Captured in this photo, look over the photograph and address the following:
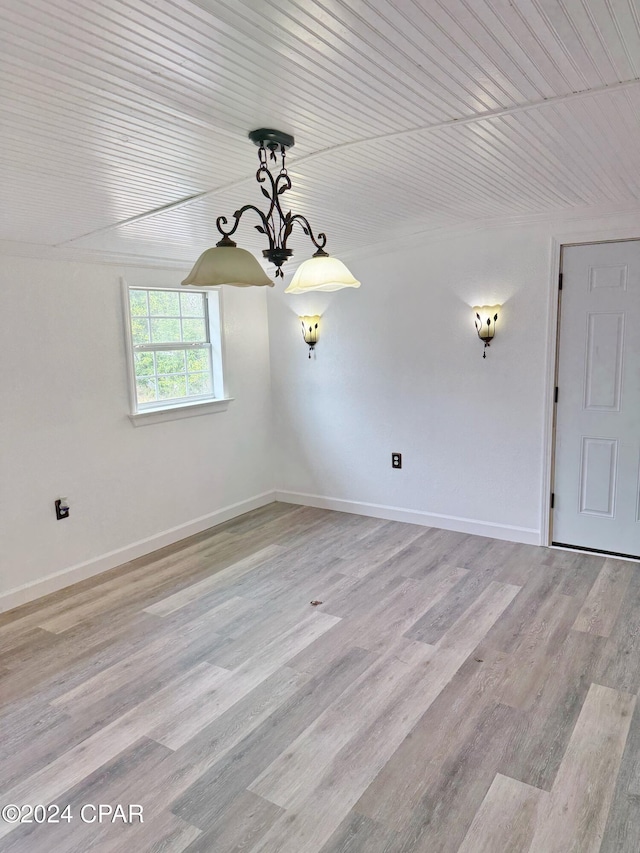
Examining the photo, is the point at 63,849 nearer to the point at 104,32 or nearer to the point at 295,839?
the point at 295,839

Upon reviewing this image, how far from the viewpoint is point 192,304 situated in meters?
4.86

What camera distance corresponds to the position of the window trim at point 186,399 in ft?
13.8

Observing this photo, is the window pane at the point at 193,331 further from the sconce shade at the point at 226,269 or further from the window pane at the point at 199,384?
the sconce shade at the point at 226,269

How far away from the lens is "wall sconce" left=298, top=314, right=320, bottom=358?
5.14m

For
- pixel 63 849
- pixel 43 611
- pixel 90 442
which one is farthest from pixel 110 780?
pixel 90 442

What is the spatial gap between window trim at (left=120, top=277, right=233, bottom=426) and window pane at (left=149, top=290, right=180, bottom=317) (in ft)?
0.22

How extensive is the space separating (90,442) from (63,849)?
2.58m

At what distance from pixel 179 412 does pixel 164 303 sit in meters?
0.86

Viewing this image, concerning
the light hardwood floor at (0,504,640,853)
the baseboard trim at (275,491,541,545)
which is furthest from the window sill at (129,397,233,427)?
the baseboard trim at (275,491,541,545)

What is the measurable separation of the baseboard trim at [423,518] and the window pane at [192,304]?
1.91m

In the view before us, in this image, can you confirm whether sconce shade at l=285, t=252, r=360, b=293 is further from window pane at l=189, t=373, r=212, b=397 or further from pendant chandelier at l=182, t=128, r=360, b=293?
window pane at l=189, t=373, r=212, b=397

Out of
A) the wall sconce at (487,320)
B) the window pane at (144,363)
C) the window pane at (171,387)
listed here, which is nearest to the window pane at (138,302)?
the window pane at (144,363)

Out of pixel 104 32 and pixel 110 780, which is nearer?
pixel 104 32

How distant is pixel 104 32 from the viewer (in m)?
1.49
